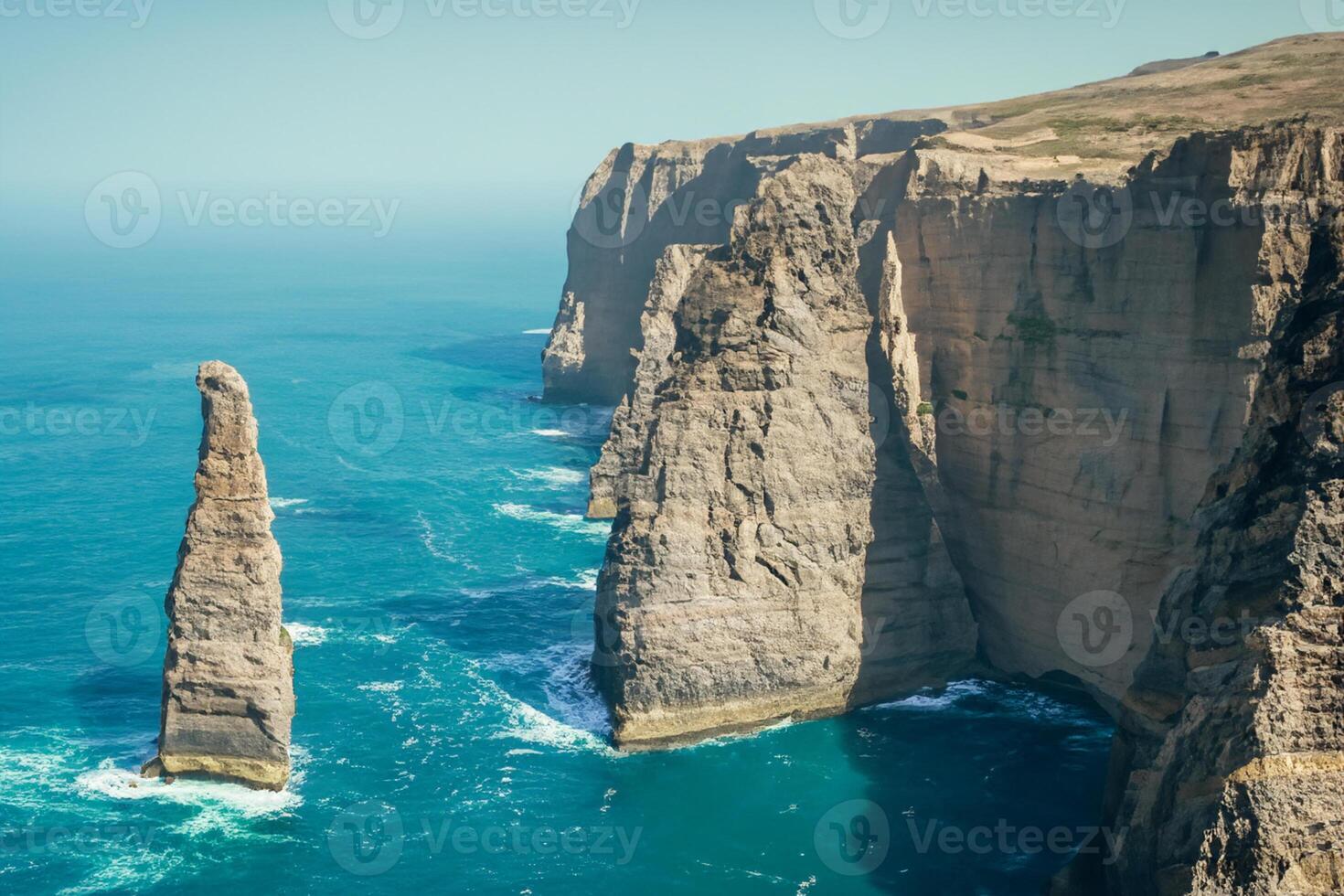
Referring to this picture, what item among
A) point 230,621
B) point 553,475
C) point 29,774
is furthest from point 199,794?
point 553,475

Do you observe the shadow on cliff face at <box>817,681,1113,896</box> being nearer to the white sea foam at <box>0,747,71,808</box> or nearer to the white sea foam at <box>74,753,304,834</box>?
the white sea foam at <box>74,753,304,834</box>

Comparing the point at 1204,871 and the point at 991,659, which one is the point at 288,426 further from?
the point at 1204,871

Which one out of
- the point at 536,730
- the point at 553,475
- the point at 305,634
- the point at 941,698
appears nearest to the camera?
the point at 536,730

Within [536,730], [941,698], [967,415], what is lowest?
[941,698]

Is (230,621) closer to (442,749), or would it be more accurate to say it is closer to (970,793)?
(442,749)

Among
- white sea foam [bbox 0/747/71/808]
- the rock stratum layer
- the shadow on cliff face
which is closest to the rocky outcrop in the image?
the rock stratum layer
